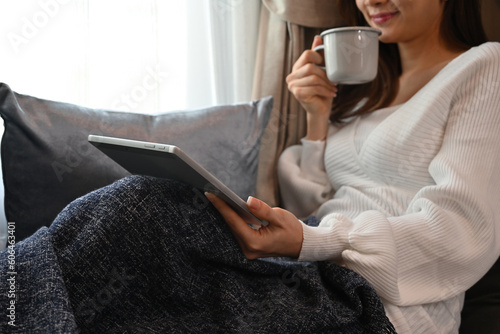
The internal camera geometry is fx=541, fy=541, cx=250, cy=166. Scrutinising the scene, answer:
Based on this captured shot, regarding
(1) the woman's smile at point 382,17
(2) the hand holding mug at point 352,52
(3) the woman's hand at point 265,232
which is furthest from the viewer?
(1) the woman's smile at point 382,17

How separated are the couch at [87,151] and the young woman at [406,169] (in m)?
0.19

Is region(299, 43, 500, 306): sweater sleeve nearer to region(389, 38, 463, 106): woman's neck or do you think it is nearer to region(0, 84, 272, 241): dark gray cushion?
region(389, 38, 463, 106): woman's neck

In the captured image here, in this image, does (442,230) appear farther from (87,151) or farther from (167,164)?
(87,151)

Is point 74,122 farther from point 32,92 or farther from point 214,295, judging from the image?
point 214,295

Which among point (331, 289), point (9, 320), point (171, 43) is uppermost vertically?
point (171, 43)

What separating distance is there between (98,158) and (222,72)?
0.58 meters

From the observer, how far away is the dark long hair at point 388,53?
138cm

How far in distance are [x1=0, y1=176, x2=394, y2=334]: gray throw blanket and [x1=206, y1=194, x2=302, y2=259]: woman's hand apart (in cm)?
2

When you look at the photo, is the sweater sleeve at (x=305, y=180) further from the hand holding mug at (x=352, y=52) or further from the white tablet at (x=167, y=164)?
the white tablet at (x=167, y=164)

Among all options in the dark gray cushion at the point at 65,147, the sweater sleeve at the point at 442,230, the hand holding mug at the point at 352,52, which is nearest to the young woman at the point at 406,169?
the sweater sleeve at the point at 442,230

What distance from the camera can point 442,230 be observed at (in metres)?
1.09

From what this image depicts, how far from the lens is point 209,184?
2.77 ft

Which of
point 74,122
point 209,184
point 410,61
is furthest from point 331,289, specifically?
point 410,61

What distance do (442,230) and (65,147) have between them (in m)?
0.79
